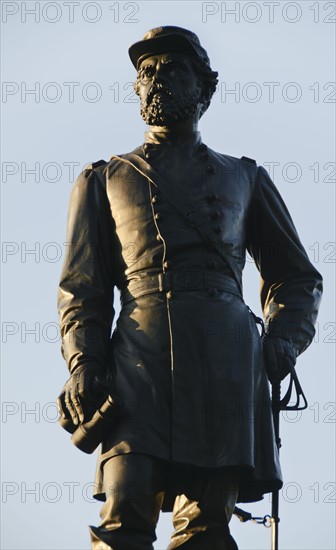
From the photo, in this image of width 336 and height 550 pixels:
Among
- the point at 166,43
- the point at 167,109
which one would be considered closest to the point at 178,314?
the point at 167,109

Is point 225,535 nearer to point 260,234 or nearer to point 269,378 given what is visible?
point 269,378

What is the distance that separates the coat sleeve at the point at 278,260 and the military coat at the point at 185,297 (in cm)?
1

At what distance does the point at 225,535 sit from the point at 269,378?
58.4 inches

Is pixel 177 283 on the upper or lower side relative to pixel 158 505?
upper

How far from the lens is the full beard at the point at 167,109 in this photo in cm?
1552

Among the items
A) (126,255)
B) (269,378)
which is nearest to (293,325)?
(269,378)

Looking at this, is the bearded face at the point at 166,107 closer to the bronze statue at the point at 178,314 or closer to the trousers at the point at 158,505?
the bronze statue at the point at 178,314

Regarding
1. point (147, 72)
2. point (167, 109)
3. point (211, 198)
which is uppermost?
point (147, 72)

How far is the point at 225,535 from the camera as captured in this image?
46.5ft

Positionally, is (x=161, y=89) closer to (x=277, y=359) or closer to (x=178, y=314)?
(x=178, y=314)

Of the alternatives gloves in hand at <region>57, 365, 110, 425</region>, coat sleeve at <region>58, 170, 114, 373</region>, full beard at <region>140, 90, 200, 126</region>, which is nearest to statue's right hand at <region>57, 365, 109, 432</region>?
gloves in hand at <region>57, 365, 110, 425</region>

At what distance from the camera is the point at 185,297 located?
14.8m

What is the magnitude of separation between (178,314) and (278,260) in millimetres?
1437

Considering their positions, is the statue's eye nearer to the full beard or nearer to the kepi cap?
the kepi cap
